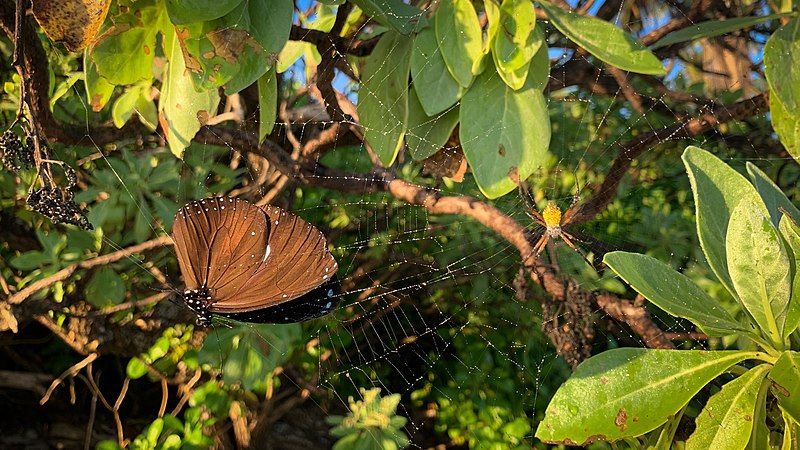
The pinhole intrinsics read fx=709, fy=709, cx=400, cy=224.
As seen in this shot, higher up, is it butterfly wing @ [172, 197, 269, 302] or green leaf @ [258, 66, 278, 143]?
green leaf @ [258, 66, 278, 143]

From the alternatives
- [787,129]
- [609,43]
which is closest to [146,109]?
[609,43]

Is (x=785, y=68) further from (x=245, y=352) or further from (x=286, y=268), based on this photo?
(x=245, y=352)

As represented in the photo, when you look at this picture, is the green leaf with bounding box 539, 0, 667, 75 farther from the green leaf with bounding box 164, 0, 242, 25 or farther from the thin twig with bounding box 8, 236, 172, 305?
the thin twig with bounding box 8, 236, 172, 305

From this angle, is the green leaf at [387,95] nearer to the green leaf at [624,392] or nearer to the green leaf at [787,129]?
the green leaf at [624,392]

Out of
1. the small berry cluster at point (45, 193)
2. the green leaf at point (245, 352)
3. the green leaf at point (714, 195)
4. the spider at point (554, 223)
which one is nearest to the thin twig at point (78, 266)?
the green leaf at point (245, 352)

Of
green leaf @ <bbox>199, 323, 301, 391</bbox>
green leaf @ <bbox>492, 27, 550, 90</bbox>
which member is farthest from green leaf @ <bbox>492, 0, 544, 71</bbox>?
green leaf @ <bbox>199, 323, 301, 391</bbox>

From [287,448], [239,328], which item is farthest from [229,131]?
[287,448]
